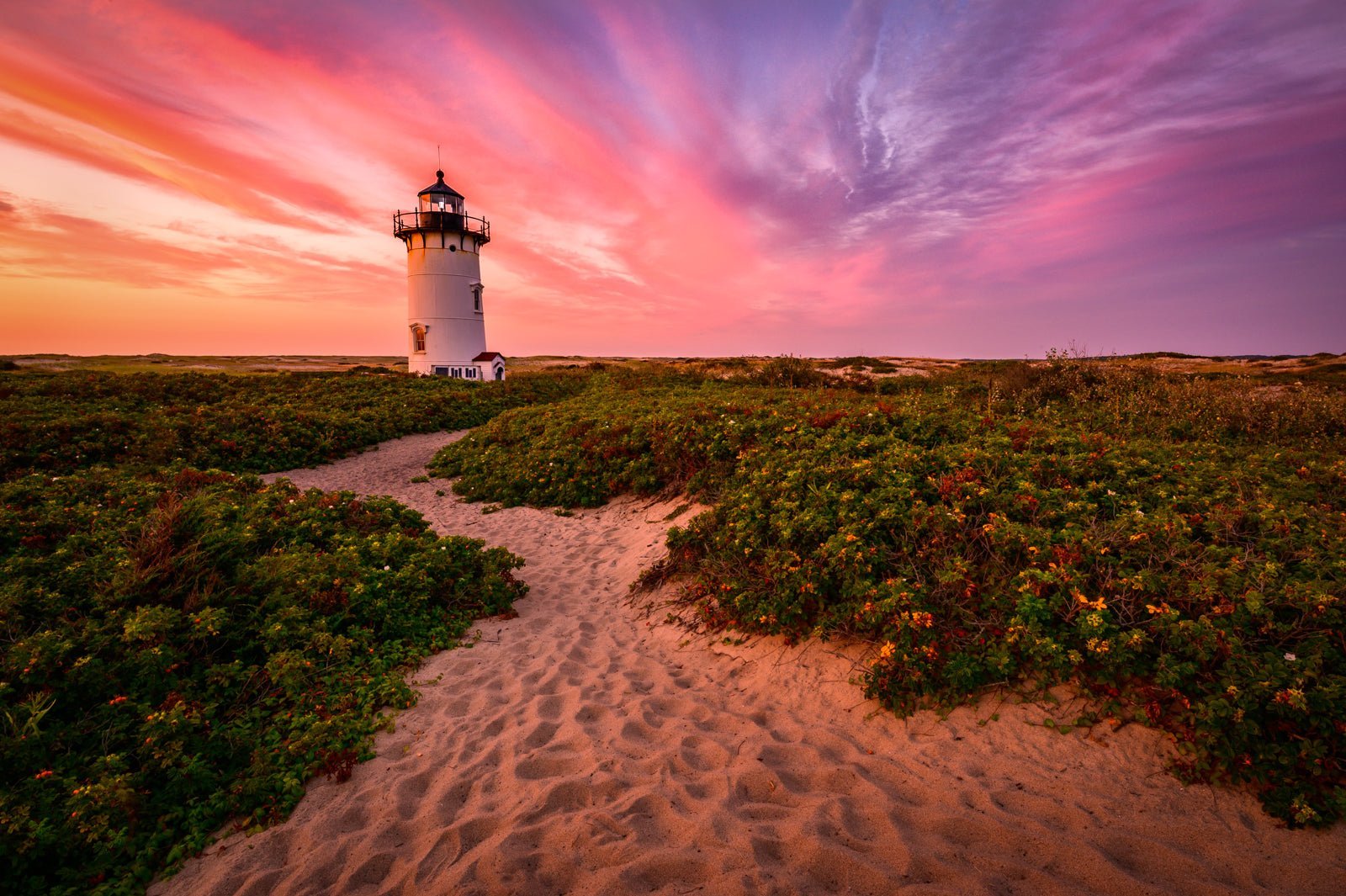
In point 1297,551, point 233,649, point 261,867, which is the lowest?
point 261,867

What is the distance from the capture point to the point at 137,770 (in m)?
4.67

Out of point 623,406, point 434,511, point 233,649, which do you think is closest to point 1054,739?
point 233,649

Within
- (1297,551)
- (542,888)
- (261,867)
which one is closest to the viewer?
(542,888)

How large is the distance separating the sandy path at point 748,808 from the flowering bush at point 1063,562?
414 millimetres

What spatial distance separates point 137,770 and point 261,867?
5.27 ft

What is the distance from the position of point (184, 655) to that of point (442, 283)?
38.5 metres

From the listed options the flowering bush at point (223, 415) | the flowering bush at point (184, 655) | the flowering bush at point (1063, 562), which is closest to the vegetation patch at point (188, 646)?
the flowering bush at point (184, 655)

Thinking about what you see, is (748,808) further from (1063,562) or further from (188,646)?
(188,646)

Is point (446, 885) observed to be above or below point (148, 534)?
below

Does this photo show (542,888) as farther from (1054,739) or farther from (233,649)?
(233,649)

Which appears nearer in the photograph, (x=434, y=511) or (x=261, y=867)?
(x=261, y=867)

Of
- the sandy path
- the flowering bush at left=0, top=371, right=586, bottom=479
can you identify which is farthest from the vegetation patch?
the flowering bush at left=0, top=371, right=586, bottom=479

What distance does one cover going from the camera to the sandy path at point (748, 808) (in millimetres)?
3662

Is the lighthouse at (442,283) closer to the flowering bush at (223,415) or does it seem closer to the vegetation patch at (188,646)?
the flowering bush at (223,415)
